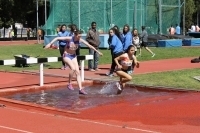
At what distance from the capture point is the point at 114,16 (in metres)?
42.8

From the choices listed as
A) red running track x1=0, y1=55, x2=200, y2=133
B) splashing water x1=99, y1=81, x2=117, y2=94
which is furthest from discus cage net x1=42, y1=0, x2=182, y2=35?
red running track x1=0, y1=55, x2=200, y2=133

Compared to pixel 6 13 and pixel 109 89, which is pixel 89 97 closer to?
pixel 109 89

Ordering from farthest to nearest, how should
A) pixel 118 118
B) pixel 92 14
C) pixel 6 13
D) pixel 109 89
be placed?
pixel 6 13 < pixel 92 14 < pixel 109 89 < pixel 118 118

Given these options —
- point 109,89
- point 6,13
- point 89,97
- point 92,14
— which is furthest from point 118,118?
point 6,13

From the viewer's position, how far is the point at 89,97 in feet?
42.0

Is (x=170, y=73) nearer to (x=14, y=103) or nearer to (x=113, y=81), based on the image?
(x=113, y=81)

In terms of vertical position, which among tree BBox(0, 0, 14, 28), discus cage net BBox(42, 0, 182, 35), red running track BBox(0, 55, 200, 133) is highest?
tree BBox(0, 0, 14, 28)

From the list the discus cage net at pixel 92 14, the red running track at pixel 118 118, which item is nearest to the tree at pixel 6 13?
the discus cage net at pixel 92 14

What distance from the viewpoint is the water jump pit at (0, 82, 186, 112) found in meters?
11.5

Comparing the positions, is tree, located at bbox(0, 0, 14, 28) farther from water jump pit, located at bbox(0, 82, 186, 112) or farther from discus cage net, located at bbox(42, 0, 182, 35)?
water jump pit, located at bbox(0, 82, 186, 112)

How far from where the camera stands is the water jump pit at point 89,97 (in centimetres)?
1155

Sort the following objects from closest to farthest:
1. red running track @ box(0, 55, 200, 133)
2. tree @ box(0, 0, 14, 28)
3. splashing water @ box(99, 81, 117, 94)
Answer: red running track @ box(0, 55, 200, 133)
splashing water @ box(99, 81, 117, 94)
tree @ box(0, 0, 14, 28)

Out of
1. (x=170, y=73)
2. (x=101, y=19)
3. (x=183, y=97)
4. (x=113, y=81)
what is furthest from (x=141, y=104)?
(x=101, y=19)

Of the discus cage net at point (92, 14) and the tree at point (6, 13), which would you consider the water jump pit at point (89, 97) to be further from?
the tree at point (6, 13)
